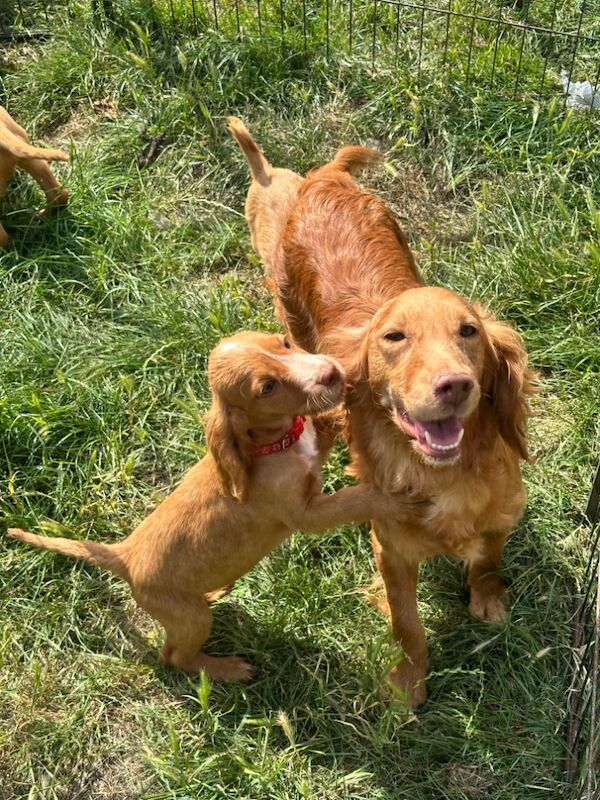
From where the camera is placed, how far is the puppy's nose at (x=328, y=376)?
2.94m

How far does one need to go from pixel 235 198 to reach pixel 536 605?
2877 millimetres

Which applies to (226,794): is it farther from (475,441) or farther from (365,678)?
(475,441)

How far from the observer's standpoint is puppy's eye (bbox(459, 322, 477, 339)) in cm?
282

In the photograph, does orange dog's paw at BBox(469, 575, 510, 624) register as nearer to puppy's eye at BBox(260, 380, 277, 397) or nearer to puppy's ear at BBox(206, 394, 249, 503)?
puppy's ear at BBox(206, 394, 249, 503)

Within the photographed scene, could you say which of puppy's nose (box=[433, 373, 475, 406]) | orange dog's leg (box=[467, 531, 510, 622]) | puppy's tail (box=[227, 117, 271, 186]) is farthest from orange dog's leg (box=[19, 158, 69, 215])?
puppy's nose (box=[433, 373, 475, 406])

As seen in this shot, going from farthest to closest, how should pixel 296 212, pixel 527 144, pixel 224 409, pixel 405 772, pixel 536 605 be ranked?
pixel 527 144
pixel 296 212
pixel 536 605
pixel 405 772
pixel 224 409

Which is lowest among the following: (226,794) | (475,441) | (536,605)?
(226,794)

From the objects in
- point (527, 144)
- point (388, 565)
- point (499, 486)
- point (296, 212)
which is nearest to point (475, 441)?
point (499, 486)

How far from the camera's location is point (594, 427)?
4.00m

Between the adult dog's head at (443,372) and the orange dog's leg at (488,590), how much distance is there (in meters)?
0.65

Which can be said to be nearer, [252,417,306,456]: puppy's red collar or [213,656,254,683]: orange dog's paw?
[252,417,306,456]: puppy's red collar

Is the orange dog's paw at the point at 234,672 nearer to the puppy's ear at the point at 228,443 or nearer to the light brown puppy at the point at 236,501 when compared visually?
the light brown puppy at the point at 236,501

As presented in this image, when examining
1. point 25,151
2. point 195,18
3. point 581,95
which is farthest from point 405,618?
point 195,18

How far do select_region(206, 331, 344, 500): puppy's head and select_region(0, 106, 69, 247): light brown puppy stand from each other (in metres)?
2.28
